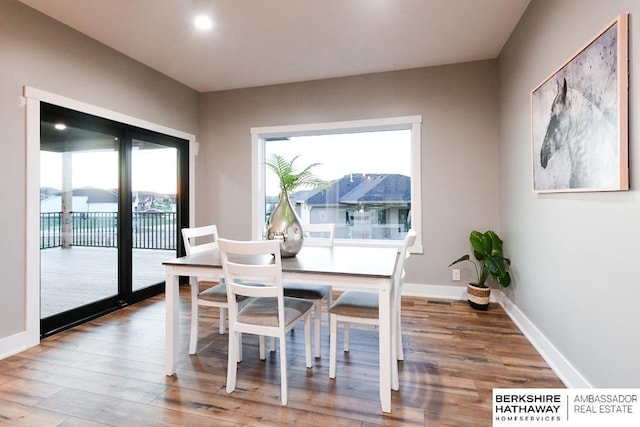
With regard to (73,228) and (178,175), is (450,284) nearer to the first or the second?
(178,175)

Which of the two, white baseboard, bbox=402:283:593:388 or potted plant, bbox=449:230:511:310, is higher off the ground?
potted plant, bbox=449:230:511:310

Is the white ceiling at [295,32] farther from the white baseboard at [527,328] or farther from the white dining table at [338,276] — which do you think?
the white baseboard at [527,328]

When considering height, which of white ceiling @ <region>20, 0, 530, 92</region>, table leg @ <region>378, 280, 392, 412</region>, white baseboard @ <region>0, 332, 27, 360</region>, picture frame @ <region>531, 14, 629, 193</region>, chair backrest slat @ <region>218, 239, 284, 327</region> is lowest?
white baseboard @ <region>0, 332, 27, 360</region>

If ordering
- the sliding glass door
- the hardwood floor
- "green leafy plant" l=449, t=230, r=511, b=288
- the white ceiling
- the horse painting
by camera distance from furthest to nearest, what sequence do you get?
"green leafy plant" l=449, t=230, r=511, b=288
the sliding glass door
the white ceiling
the hardwood floor
the horse painting

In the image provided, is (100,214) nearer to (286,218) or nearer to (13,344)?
(13,344)

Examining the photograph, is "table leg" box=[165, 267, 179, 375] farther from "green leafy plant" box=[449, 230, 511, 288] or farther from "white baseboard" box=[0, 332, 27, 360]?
"green leafy plant" box=[449, 230, 511, 288]

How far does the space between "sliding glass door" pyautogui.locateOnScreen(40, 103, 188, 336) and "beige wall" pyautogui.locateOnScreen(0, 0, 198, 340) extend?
228 millimetres

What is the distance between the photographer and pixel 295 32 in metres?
3.02

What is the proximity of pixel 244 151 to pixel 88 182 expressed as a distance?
1859mm

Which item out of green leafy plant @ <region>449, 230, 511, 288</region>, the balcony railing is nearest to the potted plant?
green leafy plant @ <region>449, 230, 511, 288</region>

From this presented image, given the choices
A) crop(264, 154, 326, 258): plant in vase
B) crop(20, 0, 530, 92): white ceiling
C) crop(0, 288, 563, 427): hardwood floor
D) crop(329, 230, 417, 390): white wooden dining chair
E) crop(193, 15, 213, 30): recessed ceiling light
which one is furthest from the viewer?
crop(193, 15, 213, 30): recessed ceiling light

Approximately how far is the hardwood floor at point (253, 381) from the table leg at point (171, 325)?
11cm

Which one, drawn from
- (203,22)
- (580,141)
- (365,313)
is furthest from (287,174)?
(580,141)

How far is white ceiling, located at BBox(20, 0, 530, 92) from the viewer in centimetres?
263
